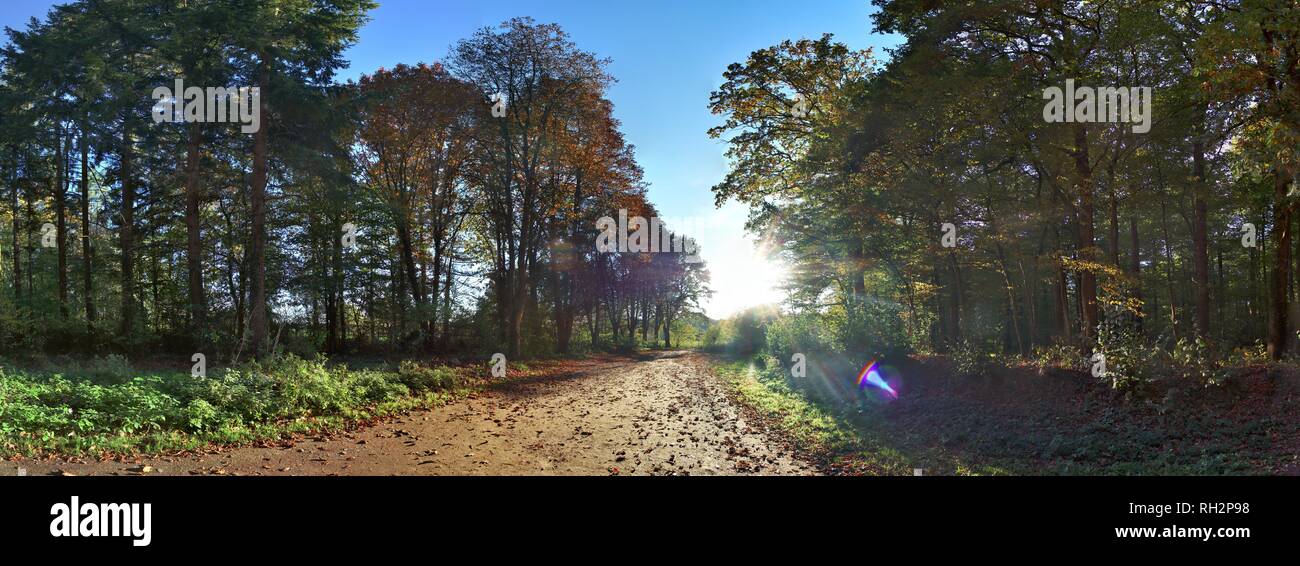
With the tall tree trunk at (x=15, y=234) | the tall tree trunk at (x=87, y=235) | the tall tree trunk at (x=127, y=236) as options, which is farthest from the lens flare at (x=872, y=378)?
the tall tree trunk at (x=15, y=234)

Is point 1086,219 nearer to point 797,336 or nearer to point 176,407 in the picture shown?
point 797,336

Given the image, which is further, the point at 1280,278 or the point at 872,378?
the point at 872,378

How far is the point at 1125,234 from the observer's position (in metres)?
29.3

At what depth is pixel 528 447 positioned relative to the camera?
8.70 m

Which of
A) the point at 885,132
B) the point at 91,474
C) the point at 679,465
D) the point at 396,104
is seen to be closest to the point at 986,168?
the point at 885,132

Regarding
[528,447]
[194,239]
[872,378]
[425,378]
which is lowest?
[528,447]

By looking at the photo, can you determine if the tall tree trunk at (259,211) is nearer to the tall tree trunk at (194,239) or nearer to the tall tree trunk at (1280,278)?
the tall tree trunk at (194,239)

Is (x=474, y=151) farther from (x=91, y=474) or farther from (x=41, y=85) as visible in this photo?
(x=91, y=474)


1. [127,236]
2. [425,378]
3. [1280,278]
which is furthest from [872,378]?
[127,236]

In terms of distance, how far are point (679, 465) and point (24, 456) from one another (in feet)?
24.0

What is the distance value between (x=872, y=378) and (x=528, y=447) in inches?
367

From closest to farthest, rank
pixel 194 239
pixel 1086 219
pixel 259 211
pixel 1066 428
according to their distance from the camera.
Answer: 1. pixel 1066 428
2. pixel 1086 219
3. pixel 259 211
4. pixel 194 239
